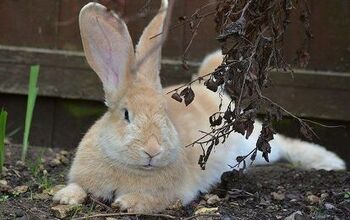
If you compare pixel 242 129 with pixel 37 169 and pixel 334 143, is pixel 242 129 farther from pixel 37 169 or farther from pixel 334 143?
pixel 334 143

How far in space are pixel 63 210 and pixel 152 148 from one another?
0.48 meters

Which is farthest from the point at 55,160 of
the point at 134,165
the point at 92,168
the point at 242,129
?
the point at 242,129

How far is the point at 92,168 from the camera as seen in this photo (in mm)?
3424

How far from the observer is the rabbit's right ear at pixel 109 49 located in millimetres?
3420

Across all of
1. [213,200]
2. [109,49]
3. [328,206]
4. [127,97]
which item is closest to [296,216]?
[328,206]

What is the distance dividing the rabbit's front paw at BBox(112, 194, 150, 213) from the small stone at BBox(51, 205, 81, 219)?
17 cm

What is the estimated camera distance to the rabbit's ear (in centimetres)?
345

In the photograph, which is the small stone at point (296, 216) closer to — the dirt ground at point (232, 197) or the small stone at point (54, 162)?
the dirt ground at point (232, 197)

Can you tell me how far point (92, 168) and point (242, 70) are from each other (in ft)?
3.19

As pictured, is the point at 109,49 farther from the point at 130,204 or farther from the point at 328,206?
the point at 328,206

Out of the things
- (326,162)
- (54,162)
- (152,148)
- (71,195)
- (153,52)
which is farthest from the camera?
(326,162)

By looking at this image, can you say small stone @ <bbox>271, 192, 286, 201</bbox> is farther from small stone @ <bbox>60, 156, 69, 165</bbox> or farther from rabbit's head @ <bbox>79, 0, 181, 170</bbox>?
small stone @ <bbox>60, 156, 69, 165</bbox>

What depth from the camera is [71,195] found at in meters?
3.31

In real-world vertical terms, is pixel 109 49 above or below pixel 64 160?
above
